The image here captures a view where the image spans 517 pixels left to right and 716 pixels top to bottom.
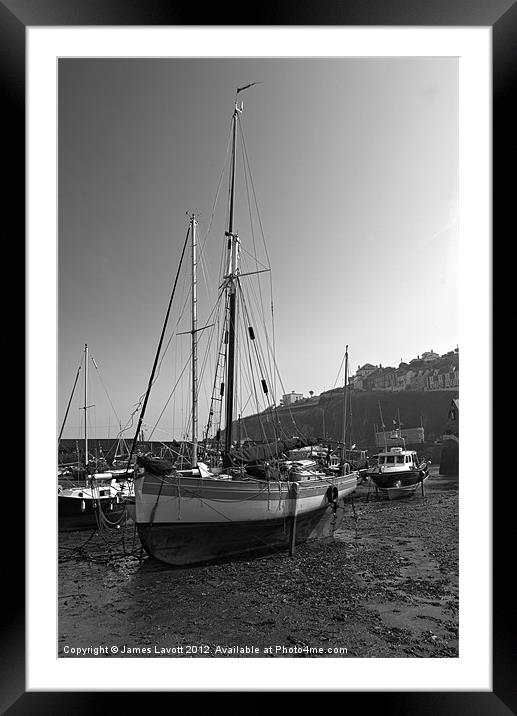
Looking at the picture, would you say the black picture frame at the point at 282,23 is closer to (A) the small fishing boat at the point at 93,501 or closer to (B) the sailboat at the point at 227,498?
(B) the sailboat at the point at 227,498

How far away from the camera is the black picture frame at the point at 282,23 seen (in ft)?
7.30

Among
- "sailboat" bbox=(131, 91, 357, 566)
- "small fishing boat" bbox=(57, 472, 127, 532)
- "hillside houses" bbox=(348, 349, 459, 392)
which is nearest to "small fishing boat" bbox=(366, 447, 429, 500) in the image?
"hillside houses" bbox=(348, 349, 459, 392)

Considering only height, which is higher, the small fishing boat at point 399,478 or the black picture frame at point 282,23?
the black picture frame at point 282,23

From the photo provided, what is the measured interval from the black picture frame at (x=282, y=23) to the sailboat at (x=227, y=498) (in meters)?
1.78

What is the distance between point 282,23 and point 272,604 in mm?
4342

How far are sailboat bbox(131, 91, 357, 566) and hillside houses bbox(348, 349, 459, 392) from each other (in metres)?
1.52

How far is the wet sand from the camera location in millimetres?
2992

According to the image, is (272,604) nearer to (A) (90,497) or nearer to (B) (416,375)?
(B) (416,375)

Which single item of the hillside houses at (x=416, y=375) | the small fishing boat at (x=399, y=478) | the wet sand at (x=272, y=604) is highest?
the hillside houses at (x=416, y=375)

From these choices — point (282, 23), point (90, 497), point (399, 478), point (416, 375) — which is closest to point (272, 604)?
point (416, 375)

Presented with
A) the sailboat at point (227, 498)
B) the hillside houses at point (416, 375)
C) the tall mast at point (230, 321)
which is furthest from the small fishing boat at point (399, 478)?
the tall mast at point (230, 321)

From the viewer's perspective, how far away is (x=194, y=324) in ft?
17.4
